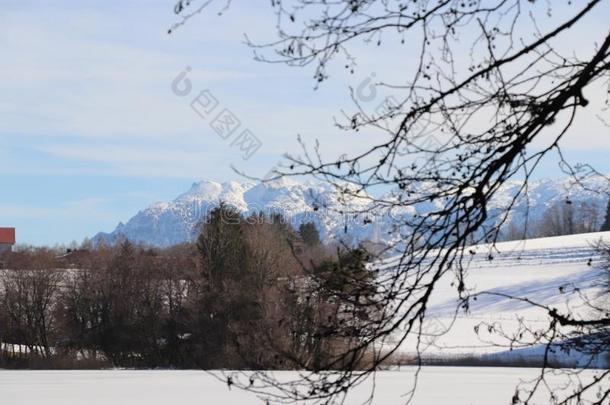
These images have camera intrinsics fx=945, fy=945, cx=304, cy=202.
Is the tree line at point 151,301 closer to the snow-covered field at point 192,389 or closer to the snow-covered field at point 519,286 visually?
the snow-covered field at point 192,389

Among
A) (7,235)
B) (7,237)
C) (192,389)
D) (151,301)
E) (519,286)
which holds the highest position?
(7,235)

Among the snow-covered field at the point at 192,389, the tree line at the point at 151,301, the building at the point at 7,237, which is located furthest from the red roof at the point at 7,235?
the snow-covered field at the point at 192,389

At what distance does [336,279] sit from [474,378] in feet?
70.7

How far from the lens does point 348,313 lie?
3443 mm

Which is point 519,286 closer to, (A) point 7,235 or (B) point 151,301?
(B) point 151,301

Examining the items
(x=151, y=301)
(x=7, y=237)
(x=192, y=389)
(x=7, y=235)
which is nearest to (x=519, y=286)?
(x=151, y=301)

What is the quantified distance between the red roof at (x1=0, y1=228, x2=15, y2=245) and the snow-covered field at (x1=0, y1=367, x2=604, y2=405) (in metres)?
70.5

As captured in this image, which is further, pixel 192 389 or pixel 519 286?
pixel 519 286

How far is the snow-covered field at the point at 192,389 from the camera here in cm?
1753

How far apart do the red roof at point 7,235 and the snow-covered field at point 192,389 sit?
70472 mm

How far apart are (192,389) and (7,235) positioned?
3158 inches

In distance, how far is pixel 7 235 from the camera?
96375mm

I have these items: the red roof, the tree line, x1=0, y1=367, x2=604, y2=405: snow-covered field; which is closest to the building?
the red roof

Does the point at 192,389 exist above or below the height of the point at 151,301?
below
